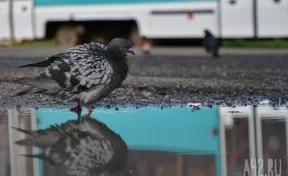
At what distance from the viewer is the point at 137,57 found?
18375 millimetres

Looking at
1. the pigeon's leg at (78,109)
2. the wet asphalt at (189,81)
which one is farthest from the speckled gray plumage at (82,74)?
the wet asphalt at (189,81)

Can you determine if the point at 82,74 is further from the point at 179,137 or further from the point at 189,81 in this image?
the point at 189,81

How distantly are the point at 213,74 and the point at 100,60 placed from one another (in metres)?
5.60

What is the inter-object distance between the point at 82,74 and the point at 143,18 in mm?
12064

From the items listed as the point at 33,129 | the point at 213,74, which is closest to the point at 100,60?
the point at 33,129

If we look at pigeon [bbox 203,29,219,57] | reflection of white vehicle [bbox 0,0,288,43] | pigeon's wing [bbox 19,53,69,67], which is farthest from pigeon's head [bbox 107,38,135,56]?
reflection of white vehicle [bbox 0,0,288,43]

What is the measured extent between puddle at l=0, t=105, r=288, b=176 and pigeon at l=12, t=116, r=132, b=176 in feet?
0.29

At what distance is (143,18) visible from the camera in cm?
2031

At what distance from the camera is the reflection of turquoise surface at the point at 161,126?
269 inches

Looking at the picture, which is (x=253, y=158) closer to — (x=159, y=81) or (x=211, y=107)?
(x=211, y=107)

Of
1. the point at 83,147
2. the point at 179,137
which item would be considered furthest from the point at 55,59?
the point at 83,147

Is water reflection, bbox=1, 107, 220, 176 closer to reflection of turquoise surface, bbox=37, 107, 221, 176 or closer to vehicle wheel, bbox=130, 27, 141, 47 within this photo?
reflection of turquoise surface, bbox=37, 107, 221, 176

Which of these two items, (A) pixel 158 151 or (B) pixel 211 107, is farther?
(B) pixel 211 107

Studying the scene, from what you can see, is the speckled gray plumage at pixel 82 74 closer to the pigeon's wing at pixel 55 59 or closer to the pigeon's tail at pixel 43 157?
the pigeon's wing at pixel 55 59
